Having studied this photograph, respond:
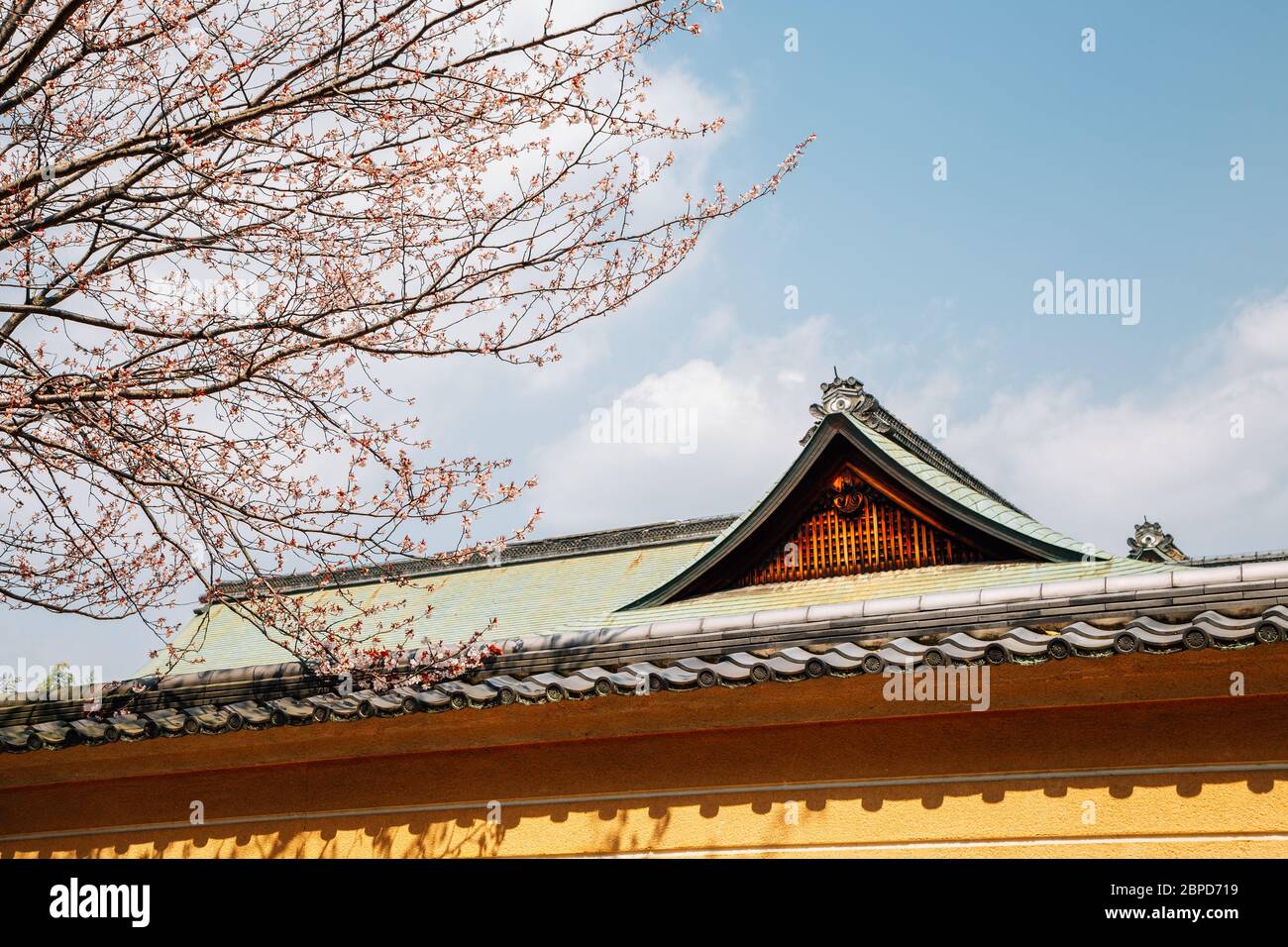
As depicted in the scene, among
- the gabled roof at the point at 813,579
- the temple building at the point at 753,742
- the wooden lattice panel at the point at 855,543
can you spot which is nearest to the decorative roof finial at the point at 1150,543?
the gabled roof at the point at 813,579

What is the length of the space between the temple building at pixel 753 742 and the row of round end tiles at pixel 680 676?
13 mm

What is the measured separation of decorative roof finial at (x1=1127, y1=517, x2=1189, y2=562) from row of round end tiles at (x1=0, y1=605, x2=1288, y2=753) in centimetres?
928

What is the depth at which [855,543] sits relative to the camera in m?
10.9

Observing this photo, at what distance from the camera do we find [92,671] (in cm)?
781

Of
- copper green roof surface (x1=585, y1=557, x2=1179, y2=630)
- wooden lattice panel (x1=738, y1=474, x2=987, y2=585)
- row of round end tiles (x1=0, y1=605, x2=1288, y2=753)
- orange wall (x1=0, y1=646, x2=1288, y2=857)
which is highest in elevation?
wooden lattice panel (x1=738, y1=474, x2=987, y2=585)

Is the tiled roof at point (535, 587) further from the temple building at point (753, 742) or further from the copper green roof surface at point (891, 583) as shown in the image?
the temple building at point (753, 742)

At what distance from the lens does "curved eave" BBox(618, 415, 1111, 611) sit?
1009 centimetres

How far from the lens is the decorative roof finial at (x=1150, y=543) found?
1352 centimetres

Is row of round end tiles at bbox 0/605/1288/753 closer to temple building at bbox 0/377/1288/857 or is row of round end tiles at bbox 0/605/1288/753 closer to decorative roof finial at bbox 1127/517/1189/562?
temple building at bbox 0/377/1288/857

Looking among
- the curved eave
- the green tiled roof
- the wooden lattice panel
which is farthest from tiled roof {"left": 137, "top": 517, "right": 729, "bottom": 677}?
the green tiled roof

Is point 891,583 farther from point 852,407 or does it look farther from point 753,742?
point 753,742

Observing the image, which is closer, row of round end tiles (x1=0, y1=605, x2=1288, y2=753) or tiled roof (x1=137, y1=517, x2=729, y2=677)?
row of round end tiles (x1=0, y1=605, x2=1288, y2=753)
